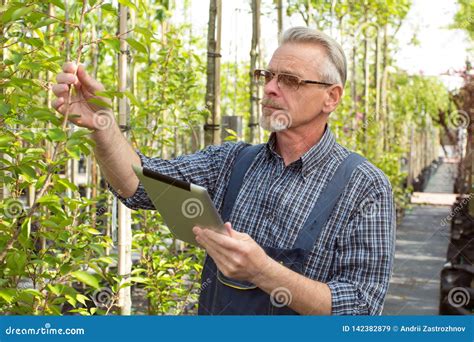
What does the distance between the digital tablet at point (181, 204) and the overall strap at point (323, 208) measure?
34 cm

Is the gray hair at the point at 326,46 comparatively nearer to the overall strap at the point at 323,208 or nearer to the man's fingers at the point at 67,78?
the overall strap at the point at 323,208

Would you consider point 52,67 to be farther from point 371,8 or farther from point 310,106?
point 371,8

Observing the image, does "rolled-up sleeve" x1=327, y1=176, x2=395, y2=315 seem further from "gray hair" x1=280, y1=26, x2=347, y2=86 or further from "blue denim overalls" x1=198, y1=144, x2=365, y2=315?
"gray hair" x1=280, y1=26, x2=347, y2=86

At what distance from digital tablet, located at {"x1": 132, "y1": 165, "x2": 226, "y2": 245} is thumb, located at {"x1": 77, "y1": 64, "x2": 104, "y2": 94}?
339mm

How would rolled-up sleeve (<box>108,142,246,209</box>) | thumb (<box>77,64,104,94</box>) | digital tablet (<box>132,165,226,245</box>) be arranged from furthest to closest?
rolled-up sleeve (<box>108,142,246,209</box>)
thumb (<box>77,64,104,94</box>)
digital tablet (<box>132,165,226,245</box>)

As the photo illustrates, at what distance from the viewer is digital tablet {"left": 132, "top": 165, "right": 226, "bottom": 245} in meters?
1.72

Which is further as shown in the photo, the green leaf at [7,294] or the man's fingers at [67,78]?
the green leaf at [7,294]

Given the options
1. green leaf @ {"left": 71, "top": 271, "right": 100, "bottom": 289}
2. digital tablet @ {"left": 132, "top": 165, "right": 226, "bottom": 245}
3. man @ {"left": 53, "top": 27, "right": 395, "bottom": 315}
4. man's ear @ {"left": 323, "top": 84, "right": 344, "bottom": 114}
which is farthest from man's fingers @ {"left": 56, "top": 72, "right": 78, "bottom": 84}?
man's ear @ {"left": 323, "top": 84, "right": 344, "bottom": 114}

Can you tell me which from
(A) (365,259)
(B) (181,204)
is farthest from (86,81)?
(A) (365,259)

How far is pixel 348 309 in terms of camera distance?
197 cm

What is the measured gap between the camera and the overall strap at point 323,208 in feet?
6.80

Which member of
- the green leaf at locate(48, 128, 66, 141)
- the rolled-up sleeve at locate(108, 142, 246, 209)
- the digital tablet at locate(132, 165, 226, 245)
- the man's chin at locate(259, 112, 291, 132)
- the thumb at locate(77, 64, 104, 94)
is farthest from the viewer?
the rolled-up sleeve at locate(108, 142, 246, 209)

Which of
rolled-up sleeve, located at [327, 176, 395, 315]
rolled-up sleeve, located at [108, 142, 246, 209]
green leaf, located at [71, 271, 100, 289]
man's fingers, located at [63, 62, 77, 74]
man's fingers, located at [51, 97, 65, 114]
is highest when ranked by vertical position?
man's fingers, located at [63, 62, 77, 74]

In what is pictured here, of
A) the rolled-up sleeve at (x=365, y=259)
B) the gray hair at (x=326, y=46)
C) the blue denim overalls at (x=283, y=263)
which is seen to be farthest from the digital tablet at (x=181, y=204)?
the gray hair at (x=326, y=46)
